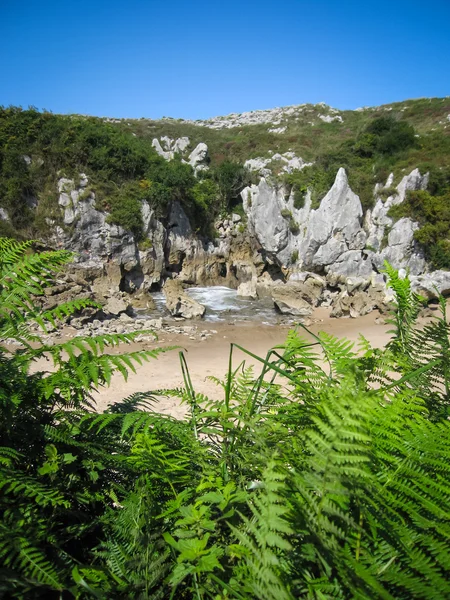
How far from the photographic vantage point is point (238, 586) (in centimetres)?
92

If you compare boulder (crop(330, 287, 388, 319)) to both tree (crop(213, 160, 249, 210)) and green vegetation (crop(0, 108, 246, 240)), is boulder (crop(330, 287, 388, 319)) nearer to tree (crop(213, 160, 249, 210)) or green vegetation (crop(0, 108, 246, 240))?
green vegetation (crop(0, 108, 246, 240))

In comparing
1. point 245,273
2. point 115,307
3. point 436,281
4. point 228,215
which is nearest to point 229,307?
point 245,273

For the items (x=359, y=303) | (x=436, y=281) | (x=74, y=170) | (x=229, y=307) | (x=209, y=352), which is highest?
(x=74, y=170)

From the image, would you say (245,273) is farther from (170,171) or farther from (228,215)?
(170,171)

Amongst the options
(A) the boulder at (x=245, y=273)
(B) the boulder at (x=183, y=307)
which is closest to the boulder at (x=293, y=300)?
(A) the boulder at (x=245, y=273)

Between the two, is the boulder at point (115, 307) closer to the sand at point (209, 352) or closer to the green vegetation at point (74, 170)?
the sand at point (209, 352)

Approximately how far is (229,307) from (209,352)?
8.01 metres

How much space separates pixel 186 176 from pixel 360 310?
18803mm

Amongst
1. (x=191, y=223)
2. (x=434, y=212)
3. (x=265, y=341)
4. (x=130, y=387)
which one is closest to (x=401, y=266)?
(x=434, y=212)

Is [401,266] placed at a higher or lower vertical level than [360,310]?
higher

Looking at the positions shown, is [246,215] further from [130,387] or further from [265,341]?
[130,387]

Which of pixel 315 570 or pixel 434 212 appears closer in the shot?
pixel 315 570

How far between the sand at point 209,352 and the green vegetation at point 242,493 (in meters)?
7.04

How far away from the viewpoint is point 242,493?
3.69ft
